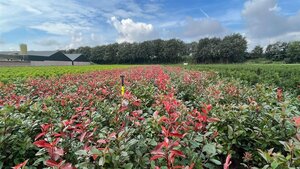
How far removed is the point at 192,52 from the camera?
88125mm

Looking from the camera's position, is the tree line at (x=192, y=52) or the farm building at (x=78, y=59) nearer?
the tree line at (x=192, y=52)

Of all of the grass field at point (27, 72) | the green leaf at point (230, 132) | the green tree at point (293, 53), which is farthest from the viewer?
the green tree at point (293, 53)

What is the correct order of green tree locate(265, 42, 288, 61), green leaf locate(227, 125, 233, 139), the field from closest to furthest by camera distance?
the field
green leaf locate(227, 125, 233, 139)
green tree locate(265, 42, 288, 61)

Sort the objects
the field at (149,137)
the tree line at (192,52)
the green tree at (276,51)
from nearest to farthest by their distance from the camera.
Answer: the field at (149,137), the tree line at (192,52), the green tree at (276,51)

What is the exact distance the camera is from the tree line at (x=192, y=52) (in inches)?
3086

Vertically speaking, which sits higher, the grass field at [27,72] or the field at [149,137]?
the field at [149,137]

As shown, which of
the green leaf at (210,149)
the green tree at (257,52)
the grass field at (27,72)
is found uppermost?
the green tree at (257,52)

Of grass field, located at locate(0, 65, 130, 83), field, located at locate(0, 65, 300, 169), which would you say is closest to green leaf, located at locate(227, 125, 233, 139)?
field, located at locate(0, 65, 300, 169)

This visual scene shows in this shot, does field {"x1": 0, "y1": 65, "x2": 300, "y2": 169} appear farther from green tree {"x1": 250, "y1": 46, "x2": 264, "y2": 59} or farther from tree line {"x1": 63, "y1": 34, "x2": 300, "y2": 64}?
green tree {"x1": 250, "y1": 46, "x2": 264, "y2": 59}

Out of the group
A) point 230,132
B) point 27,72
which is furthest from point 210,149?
point 27,72

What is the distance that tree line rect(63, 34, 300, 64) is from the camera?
78.4 metres

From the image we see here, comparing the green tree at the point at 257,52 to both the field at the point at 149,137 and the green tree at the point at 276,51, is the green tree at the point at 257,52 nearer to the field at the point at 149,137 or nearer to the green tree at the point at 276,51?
the green tree at the point at 276,51

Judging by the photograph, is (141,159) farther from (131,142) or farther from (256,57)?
(256,57)

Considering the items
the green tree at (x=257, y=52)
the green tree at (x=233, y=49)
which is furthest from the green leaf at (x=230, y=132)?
the green tree at (x=257, y=52)
